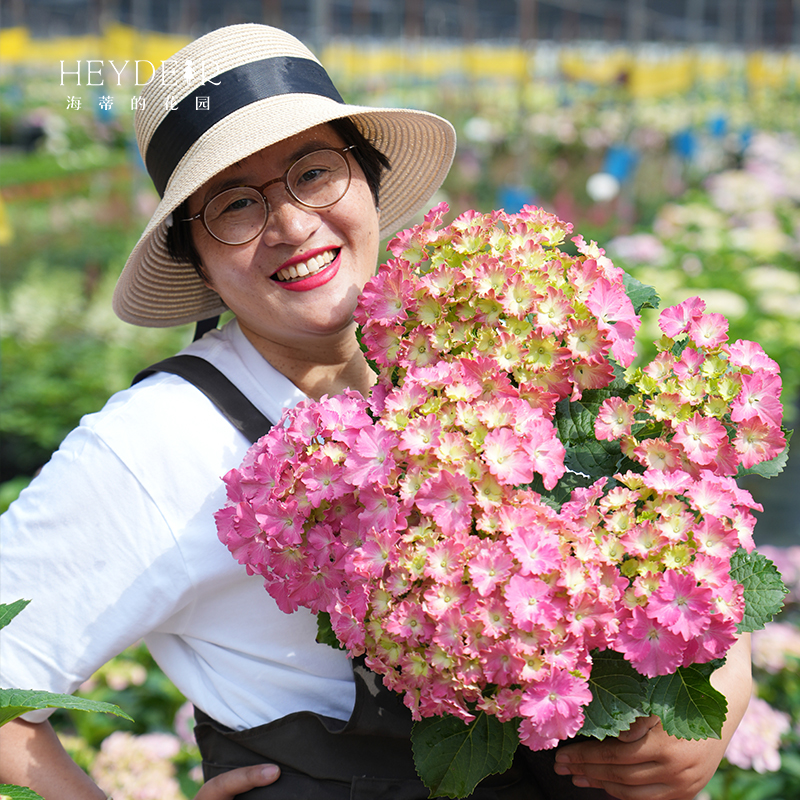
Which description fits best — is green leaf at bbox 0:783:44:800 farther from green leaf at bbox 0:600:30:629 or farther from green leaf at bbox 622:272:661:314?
green leaf at bbox 622:272:661:314

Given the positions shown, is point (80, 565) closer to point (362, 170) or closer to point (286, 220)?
point (286, 220)

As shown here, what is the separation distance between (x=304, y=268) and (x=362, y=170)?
237 millimetres

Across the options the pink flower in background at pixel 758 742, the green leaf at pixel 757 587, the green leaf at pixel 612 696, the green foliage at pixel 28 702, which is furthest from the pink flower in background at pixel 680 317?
the pink flower in background at pixel 758 742

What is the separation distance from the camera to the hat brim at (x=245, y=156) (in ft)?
3.98

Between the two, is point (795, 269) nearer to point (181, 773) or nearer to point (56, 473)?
point (181, 773)

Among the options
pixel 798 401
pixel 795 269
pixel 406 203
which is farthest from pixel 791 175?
pixel 406 203

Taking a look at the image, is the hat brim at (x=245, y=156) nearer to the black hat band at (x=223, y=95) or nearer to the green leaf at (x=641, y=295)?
the black hat band at (x=223, y=95)

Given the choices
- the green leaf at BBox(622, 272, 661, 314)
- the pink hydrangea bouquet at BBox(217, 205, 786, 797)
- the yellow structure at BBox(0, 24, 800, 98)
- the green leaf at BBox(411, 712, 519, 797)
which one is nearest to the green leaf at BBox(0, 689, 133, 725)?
the pink hydrangea bouquet at BBox(217, 205, 786, 797)

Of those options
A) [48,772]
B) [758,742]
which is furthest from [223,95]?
[758,742]

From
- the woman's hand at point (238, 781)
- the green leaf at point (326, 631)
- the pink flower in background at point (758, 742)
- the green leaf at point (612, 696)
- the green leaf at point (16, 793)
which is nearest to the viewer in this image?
the green leaf at point (16, 793)

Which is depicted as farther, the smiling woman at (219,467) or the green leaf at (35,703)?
the smiling woman at (219,467)

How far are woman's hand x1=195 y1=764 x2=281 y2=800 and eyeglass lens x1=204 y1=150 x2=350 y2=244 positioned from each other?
0.75 meters

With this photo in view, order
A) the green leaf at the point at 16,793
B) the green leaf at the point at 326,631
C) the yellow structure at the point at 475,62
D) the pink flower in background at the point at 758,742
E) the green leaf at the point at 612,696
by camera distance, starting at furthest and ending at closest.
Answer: the yellow structure at the point at 475,62 → the pink flower in background at the point at 758,742 → the green leaf at the point at 326,631 → the green leaf at the point at 612,696 → the green leaf at the point at 16,793

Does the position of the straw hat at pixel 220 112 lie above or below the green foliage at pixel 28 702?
above
